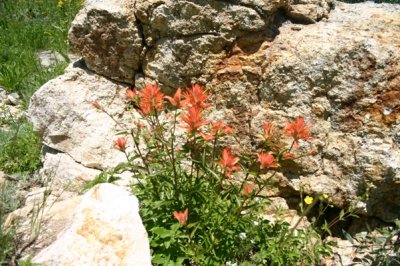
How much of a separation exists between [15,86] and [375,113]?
4.36 meters

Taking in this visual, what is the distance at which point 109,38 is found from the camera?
4.07 m

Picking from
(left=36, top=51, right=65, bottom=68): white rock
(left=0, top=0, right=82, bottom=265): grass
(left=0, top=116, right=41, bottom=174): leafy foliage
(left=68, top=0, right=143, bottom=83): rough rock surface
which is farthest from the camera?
(left=36, top=51, right=65, bottom=68): white rock

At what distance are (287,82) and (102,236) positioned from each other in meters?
1.75

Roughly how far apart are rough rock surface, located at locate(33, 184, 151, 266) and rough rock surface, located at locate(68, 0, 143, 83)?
4.83 feet

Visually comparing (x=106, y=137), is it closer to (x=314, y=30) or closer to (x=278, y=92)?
(x=278, y=92)

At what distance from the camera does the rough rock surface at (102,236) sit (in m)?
2.69

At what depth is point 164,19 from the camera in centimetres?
383

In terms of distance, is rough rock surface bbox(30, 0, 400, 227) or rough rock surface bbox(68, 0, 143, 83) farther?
rough rock surface bbox(68, 0, 143, 83)

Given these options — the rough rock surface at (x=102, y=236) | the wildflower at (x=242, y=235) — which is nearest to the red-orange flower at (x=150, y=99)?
the rough rock surface at (x=102, y=236)

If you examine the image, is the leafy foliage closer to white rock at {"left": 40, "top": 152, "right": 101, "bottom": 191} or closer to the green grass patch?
white rock at {"left": 40, "top": 152, "right": 101, "bottom": 191}

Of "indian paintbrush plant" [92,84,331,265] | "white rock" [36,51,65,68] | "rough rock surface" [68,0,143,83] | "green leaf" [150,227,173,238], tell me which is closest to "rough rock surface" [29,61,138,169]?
"rough rock surface" [68,0,143,83]

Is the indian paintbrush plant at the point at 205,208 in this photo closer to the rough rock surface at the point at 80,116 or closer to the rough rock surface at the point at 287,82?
the rough rock surface at the point at 287,82

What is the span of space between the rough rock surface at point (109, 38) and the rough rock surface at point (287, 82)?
6cm

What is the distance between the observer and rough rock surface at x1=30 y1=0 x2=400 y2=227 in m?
3.36
